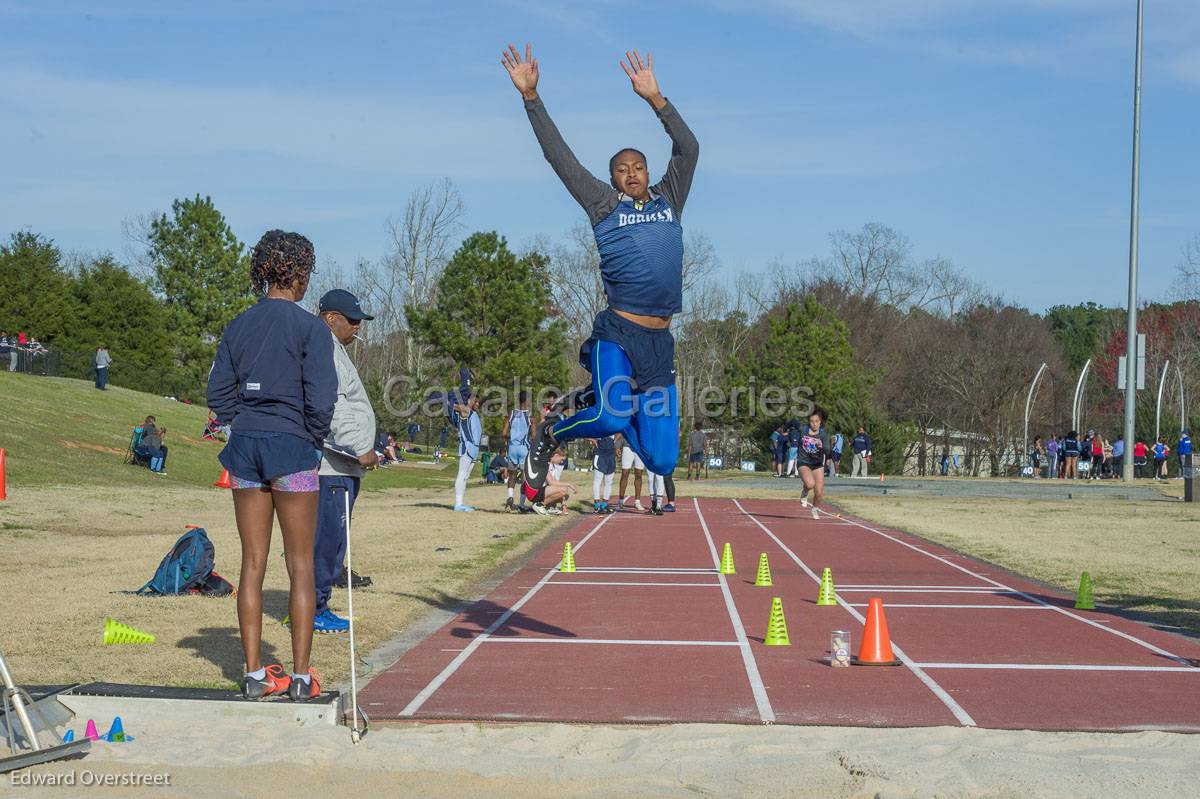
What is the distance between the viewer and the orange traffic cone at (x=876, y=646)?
8539mm

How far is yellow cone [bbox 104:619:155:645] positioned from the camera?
864cm

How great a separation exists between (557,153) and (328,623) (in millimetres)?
4135

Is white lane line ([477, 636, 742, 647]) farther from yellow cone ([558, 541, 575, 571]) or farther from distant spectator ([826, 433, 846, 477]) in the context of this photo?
distant spectator ([826, 433, 846, 477])

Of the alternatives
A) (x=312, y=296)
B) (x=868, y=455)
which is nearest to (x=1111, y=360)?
(x=868, y=455)

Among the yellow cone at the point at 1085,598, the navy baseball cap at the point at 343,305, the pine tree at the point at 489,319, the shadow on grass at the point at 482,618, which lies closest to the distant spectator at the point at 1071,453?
the pine tree at the point at 489,319

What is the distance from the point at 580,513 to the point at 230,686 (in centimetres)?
1732

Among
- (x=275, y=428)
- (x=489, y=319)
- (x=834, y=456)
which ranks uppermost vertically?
(x=489, y=319)

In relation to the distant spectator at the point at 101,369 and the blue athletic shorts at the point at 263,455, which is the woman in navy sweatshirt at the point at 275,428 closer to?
the blue athletic shorts at the point at 263,455

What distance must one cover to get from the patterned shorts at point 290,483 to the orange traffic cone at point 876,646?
13.1 ft

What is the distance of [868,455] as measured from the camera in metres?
50.2

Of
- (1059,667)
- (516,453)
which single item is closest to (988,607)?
(1059,667)

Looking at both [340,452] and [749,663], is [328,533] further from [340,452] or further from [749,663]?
[749,663]

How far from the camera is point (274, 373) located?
645 centimetres

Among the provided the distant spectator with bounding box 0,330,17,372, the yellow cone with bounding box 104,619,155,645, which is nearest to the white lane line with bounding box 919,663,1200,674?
the yellow cone with bounding box 104,619,155,645
